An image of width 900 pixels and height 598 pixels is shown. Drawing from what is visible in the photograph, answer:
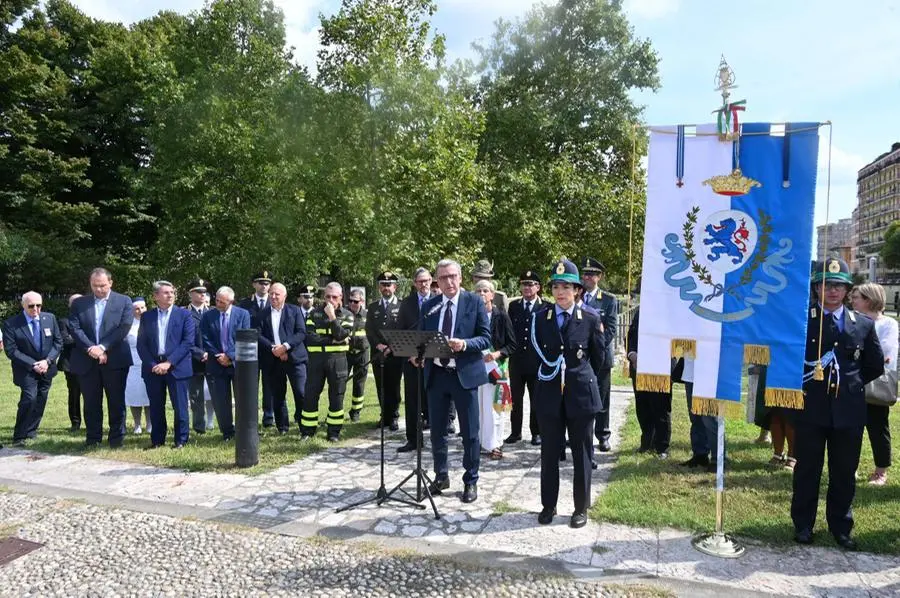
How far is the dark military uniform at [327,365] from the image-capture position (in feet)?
24.4

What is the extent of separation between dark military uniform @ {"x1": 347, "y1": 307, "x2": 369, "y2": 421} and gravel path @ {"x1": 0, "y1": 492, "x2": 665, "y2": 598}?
3.98 m

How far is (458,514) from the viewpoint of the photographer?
16.7ft

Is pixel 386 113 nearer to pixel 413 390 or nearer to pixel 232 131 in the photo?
pixel 232 131

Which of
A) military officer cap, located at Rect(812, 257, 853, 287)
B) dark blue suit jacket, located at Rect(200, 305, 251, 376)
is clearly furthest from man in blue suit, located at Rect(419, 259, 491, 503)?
dark blue suit jacket, located at Rect(200, 305, 251, 376)

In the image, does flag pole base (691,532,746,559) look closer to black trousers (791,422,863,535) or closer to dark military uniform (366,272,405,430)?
black trousers (791,422,863,535)

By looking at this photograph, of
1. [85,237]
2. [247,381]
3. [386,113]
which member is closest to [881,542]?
[247,381]

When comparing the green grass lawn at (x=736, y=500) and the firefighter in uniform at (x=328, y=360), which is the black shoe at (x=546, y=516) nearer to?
the green grass lawn at (x=736, y=500)

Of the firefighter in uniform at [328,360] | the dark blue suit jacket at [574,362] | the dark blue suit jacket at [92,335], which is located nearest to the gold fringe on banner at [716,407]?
the dark blue suit jacket at [574,362]

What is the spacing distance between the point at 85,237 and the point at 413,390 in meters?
28.4

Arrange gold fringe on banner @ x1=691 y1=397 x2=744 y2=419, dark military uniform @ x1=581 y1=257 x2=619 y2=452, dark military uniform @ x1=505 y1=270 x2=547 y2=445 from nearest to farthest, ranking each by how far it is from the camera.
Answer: gold fringe on banner @ x1=691 y1=397 x2=744 y2=419 → dark military uniform @ x1=581 y1=257 x2=619 y2=452 → dark military uniform @ x1=505 y1=270 x2=547 y2=445

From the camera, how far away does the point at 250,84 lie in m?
21.1

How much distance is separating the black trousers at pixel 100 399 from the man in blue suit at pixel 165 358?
41 centimetres

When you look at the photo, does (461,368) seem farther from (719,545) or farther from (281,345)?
(281,345)

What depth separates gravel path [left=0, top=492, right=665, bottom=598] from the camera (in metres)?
3.81
